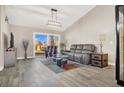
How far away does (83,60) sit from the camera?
5734 millimetres

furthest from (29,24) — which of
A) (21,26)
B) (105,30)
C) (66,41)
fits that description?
(105,30)

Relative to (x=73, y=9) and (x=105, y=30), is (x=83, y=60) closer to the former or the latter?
(x=105, y=30)

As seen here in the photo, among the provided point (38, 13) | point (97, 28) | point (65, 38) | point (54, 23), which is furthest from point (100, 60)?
point (65, 38)

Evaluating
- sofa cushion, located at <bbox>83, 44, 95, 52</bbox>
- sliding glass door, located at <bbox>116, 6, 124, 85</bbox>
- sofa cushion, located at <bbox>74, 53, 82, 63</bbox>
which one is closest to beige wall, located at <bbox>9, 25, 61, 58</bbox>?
sofa cushion, located at <bbox>74, 53, 82, 63</bbox>

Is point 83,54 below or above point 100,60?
above

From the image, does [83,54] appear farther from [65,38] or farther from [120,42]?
[65,38]

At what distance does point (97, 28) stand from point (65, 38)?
383cm

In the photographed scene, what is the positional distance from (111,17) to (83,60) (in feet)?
8.85

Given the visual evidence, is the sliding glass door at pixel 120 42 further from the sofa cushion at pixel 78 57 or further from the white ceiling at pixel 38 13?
the white ceiling at pixel 38 13

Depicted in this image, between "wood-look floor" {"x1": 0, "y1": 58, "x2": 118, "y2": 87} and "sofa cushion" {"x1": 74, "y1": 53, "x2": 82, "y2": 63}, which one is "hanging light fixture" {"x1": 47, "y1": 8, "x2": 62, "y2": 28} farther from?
"wood-look floor" {"x1": 0, "y1": 58, "x2": 118, "y2": 87}

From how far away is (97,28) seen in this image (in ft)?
20.0

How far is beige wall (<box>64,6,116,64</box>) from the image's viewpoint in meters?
5.34

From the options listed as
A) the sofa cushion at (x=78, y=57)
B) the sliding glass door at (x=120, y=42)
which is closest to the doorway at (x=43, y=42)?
the sofa cushion at (x=78, y=57)

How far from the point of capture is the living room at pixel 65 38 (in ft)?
15.1
